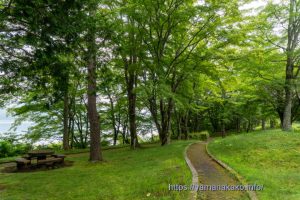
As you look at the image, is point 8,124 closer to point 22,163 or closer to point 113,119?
point 113,119

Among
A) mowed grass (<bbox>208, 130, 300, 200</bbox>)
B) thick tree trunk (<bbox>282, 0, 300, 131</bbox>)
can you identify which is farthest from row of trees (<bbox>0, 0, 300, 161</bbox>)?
mowed grass (<bbox>208, 130, 300, 200</bbox>)

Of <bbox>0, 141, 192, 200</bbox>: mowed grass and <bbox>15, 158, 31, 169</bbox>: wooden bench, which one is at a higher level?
<bbox>15, 158, 31, 169</bbox>: wooden bench

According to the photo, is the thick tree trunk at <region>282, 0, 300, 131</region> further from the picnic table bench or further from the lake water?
the lake water

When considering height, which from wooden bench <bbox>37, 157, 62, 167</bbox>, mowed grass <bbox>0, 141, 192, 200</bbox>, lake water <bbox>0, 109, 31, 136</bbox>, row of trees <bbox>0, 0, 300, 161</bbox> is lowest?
mowed grass <bbox>0, 141, 192, 200</bbox>

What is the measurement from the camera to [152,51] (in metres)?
12.7

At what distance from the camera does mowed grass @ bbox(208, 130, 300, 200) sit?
444cm

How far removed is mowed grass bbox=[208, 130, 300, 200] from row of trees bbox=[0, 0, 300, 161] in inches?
155

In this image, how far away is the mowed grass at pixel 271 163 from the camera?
175 inches

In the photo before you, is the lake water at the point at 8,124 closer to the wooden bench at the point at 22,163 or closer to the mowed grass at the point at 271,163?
the wooden bench at the point at 22,163

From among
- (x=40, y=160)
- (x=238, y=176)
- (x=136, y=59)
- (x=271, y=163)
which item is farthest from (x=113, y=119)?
(x=238, y=176)

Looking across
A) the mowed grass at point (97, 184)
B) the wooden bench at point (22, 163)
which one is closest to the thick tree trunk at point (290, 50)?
the mowed grass at point (97, 184)

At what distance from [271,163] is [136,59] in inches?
368

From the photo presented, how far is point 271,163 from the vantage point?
21.9 feet

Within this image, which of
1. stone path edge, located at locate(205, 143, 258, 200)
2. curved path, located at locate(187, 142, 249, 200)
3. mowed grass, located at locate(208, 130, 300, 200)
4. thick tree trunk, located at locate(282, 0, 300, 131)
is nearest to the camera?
stone path edge, located at locate(205, 143, 258, 200)
